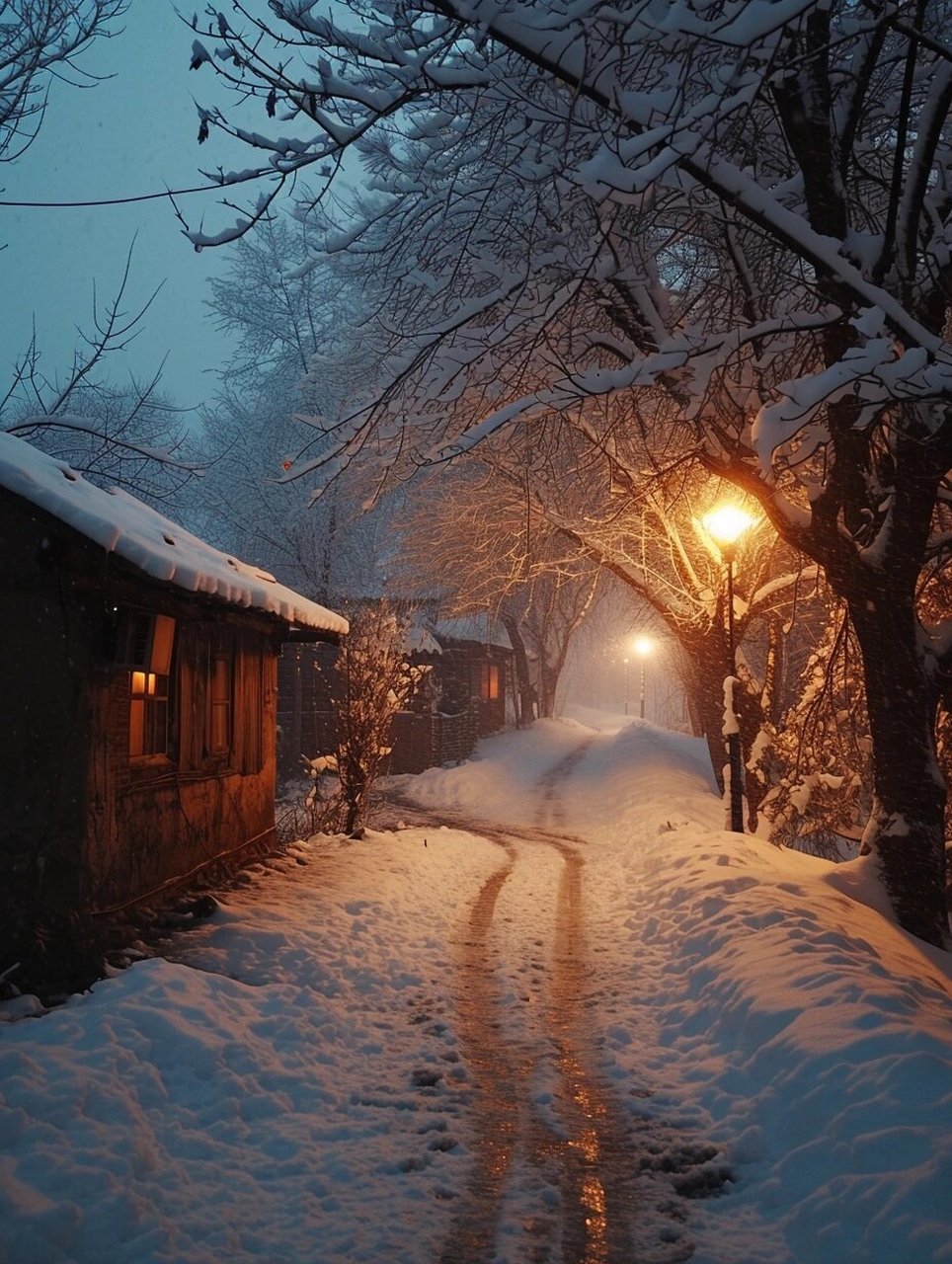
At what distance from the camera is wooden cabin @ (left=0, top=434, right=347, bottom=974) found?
6.20m

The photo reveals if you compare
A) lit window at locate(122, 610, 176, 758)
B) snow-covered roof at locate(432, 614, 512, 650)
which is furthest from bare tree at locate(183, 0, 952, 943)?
snow-covered roof at locate(432, 614, 512, 650)

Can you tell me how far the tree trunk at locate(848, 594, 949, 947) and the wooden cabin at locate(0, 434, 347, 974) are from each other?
5.83 m

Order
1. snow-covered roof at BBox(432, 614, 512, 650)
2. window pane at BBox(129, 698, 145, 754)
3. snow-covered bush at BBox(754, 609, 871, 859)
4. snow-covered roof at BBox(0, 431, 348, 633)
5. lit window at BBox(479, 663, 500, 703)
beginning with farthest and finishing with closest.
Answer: lit window at BBox(479, 663, 500, 703) < snow-covered roof at BBox(432, 614, 512, 650) < snow-covered bush at BBox(754, 609, 871, 859) < window pane at BBox(129, 698, 145, 754) < snow-covered roof at BBox(0, 431, 348, 633)

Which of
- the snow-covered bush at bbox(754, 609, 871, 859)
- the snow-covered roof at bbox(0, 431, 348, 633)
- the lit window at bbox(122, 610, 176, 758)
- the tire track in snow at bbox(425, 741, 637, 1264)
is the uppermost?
the snow-covered roof at bbox(0, 431, 348, 633)

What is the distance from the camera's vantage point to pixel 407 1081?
502cm

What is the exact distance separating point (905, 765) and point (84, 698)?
7.03 m

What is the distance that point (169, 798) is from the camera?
805cm

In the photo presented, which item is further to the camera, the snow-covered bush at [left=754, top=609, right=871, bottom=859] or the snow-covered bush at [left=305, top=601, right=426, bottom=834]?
the snow-covered bush at [left=305, top=601, right=426, bottom=834]

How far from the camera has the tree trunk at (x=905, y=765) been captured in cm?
730

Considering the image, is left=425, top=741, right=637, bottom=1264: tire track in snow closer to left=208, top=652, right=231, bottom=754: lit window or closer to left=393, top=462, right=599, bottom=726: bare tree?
left=208, top=652, right=231, bottom=754: lit window

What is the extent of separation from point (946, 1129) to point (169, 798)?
6699 mm

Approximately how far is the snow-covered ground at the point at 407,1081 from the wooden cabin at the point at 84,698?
97cm

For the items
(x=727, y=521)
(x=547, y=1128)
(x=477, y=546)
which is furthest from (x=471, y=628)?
(x=547, y=1128)

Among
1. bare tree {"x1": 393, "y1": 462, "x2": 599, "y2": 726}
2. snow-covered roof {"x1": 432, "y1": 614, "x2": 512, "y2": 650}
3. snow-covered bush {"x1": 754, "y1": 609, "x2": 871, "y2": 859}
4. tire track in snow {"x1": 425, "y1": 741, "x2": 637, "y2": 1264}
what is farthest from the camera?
snow-covered roof {"x1": 432, "y1": 614, "x2": 512, "y2": 650}
